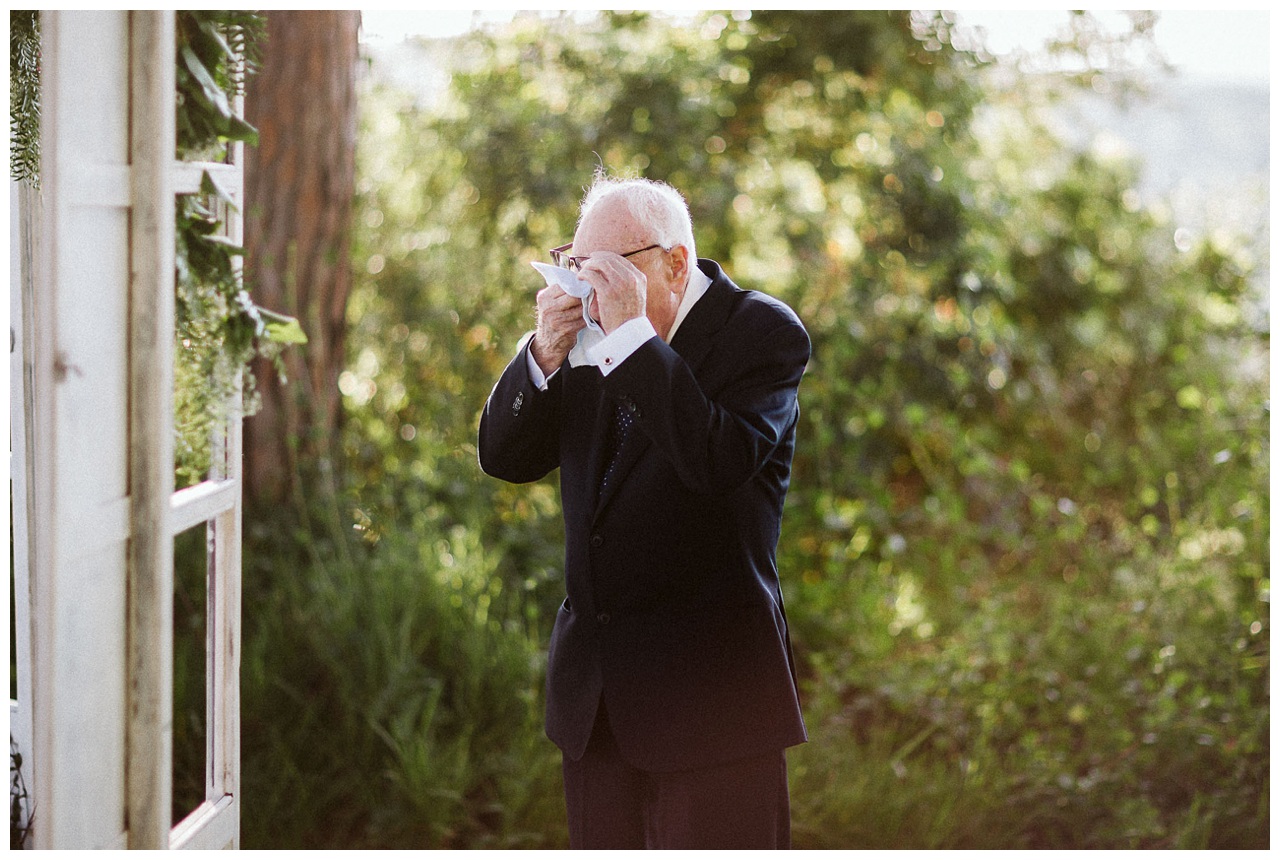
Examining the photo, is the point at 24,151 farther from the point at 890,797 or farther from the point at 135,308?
the point at 890,797

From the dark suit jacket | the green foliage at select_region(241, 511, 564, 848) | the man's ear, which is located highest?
the man's ear

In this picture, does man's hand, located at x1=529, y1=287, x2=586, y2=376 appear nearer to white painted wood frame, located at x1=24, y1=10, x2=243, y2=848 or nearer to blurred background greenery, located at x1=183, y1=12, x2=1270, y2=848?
white painted wood frame, located at x1=24, y1=10, x2=243, y2=848

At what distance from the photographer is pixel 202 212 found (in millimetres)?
1845

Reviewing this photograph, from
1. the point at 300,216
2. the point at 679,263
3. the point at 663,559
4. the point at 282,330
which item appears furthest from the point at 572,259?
the point at 300,216

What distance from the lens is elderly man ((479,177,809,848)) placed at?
5.24ft

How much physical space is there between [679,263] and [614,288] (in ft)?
0.50

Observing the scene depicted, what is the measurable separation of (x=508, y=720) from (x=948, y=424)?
5.55 ft

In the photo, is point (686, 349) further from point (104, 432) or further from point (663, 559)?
point (104, 432)

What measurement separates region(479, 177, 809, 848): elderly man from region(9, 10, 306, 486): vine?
55cm

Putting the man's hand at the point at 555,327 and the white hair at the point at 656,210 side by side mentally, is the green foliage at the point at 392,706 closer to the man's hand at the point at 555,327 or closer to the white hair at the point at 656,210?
the man's hand at the point at 555,327

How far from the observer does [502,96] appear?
148 inches

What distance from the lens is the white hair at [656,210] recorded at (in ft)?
5.34

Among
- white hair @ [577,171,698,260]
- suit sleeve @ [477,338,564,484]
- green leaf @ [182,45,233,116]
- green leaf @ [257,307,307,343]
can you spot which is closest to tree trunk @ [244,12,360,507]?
green leaf @ [257,307,307,343]

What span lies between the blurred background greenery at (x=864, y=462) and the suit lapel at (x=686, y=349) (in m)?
1.21
